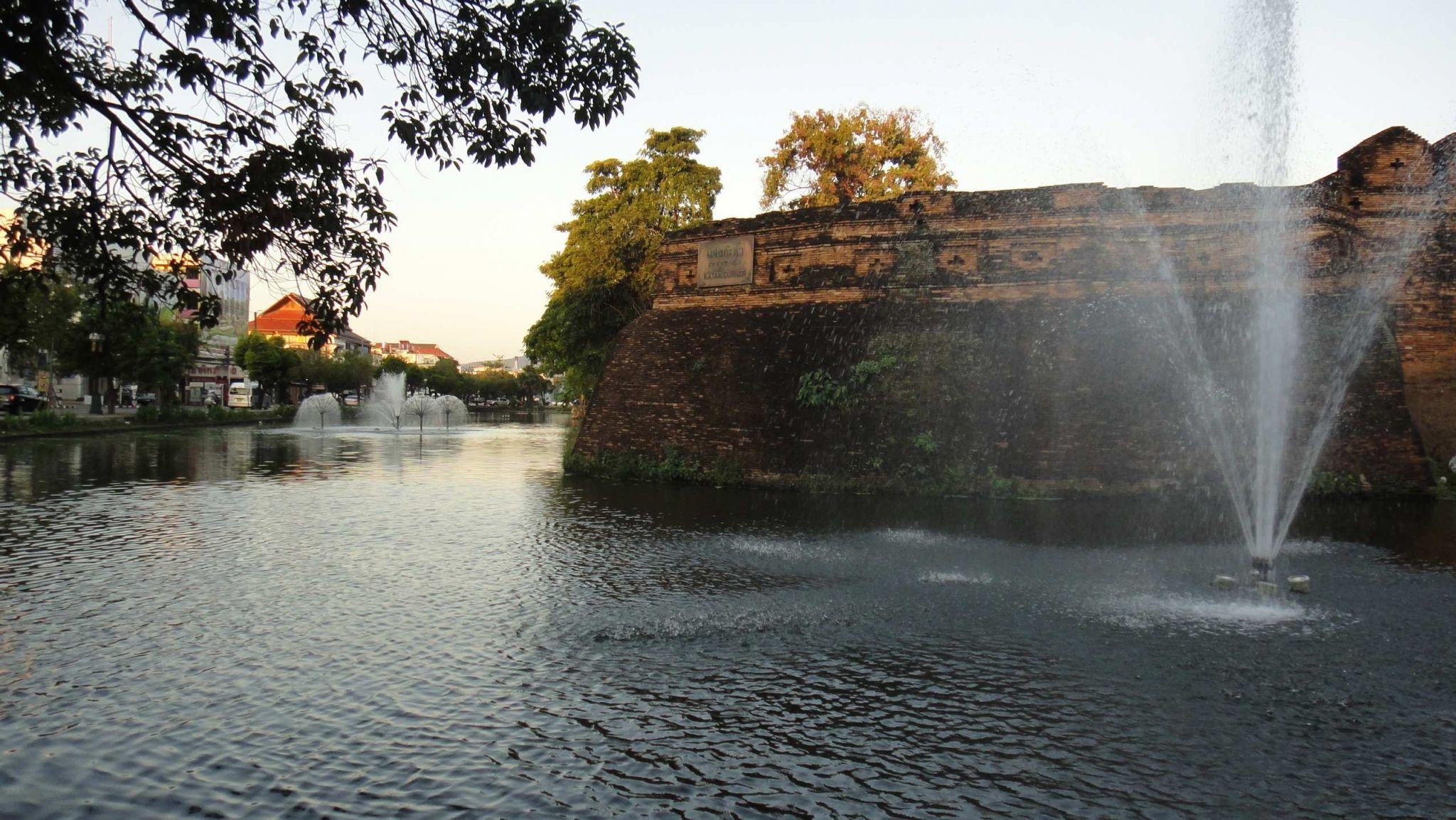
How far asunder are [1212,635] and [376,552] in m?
7.55

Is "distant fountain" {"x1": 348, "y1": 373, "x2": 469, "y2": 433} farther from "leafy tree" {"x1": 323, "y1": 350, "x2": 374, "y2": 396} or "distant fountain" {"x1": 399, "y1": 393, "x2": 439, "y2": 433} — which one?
"leafy tree" {"x1": 323, "y1": 350, "x2": 374, "y2": 396}

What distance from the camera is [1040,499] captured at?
1472 cm

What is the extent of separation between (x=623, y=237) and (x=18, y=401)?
26.4 m

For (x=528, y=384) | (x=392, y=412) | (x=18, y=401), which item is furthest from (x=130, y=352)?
(x=528, y=384)

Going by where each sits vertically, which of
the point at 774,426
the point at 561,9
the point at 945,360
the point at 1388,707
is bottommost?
the point at 1388,707

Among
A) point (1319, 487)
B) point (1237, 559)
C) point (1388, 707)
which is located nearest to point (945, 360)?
point (1319, 487)

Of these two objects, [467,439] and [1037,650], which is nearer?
[1037,650]

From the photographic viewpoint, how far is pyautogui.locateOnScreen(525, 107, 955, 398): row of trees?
3312cm

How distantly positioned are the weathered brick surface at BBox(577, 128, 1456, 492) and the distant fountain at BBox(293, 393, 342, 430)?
1094 inches

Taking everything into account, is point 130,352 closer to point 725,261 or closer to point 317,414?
point 317,414

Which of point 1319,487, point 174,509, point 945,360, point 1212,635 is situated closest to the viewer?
point 1212,635

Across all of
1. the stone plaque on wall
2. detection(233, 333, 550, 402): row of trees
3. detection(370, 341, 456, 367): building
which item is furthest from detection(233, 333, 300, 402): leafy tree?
detection(370, 341, 456, 367): building

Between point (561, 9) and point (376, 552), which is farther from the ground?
point (561, 9)

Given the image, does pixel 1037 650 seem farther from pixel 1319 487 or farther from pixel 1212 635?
pixel 1319 487
